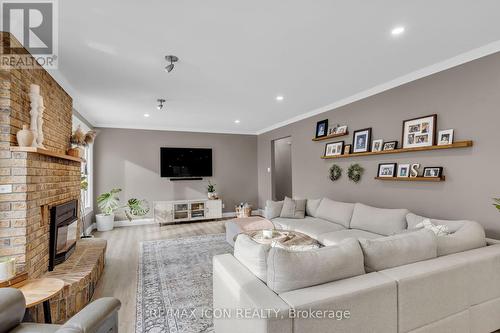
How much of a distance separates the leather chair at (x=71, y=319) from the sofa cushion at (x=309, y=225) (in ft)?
9.01

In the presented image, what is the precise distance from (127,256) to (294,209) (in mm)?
2928

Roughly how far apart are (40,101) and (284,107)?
Result: 3718mm

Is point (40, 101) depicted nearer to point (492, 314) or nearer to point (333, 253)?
point (333, 253)

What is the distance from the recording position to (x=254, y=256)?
1.66m

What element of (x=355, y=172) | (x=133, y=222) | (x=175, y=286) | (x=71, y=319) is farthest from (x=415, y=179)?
(x=133, y=222)

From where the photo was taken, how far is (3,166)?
2.06 meters

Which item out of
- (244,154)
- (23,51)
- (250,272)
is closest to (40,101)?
(23,51)

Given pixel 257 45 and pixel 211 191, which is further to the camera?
pixel 211 191

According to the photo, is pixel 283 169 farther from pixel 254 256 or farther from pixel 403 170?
pixel 254 256

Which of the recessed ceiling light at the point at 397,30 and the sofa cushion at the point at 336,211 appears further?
the sofa cushion at the point at 336,211

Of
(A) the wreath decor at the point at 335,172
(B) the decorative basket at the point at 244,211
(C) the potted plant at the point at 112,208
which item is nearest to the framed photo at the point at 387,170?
(A) the wreath decor at the point at 335,172

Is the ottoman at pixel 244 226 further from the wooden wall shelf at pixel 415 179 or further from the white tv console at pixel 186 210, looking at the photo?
the white tv console at pixel 186 210

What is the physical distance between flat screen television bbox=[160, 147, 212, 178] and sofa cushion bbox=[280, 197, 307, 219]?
298 centimetres

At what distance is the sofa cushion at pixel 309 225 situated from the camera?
3.65 m
